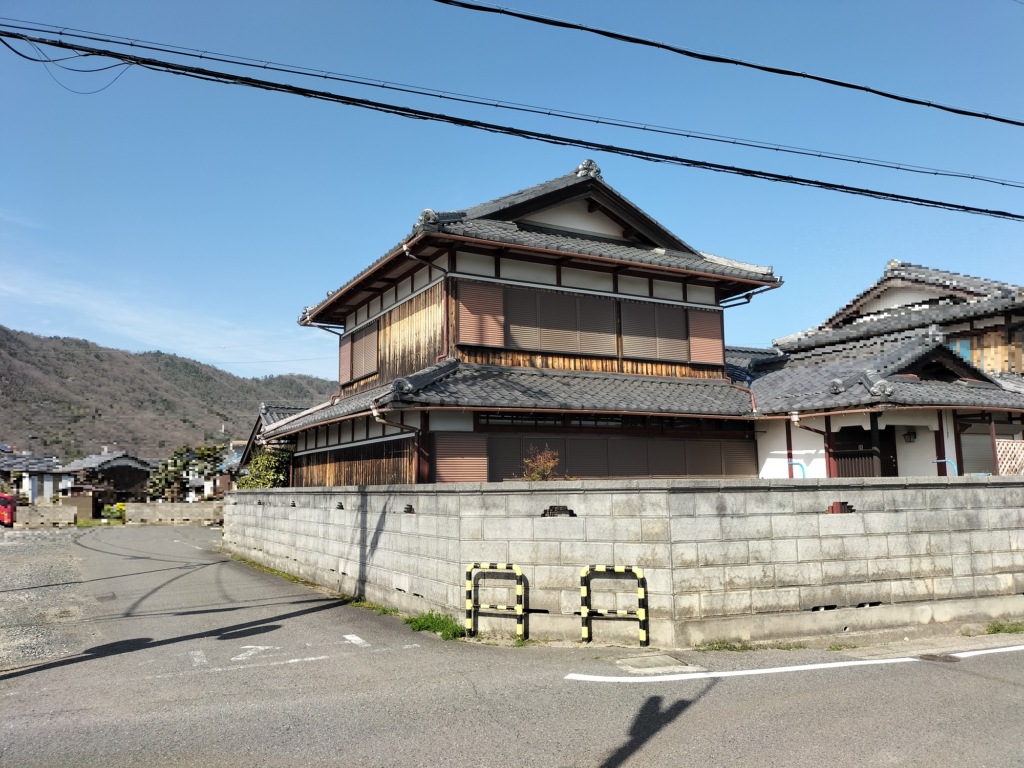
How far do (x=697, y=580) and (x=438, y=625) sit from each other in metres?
3.57

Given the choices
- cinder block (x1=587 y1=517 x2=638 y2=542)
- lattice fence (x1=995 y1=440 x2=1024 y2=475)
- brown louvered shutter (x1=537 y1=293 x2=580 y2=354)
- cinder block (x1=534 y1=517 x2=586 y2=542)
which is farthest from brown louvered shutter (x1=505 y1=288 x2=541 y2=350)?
lattice fence (x1=995 y1=440 x2=1024 y2=475)

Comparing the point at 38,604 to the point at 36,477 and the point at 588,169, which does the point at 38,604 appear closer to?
the point at 588,169

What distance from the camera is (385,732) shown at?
18.7ft

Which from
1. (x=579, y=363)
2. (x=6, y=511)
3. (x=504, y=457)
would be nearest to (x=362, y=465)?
(x=504, y=457)

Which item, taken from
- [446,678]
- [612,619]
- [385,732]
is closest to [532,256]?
[612,619]

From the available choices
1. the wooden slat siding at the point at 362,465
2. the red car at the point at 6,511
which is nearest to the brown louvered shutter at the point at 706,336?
the wooden slat siding at the point at 362,465

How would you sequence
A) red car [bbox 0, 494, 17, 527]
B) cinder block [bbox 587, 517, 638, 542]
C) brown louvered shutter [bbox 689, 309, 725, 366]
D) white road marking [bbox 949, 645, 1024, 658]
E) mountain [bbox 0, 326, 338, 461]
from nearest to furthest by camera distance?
white road marking [bbox 949, 645, 1024, 658]
cinder block [bbox 587, 517, 638, 542]
brown louvered shutter [bbox 689, 309, 725, 366]
red car [bbox 0, 494, 17, 527]
mountain [bbox 0, 326, 338, 461]

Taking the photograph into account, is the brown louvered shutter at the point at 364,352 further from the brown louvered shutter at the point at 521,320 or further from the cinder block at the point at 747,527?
the cinder block at the point at 747,527

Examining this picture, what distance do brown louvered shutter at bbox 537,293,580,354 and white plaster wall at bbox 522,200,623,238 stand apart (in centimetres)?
240

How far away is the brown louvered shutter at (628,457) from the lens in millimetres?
15812

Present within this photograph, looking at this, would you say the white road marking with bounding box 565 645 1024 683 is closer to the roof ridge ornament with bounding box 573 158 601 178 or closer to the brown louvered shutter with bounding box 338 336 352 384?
the roof ridge ornament with bounding box 573 158 601 178

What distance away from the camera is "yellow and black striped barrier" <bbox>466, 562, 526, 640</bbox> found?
8.66m

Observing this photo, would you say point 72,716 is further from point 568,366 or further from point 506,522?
point 568,366

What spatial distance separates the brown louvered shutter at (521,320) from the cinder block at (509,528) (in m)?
7.12
